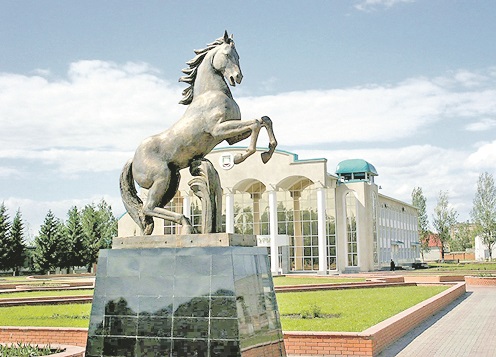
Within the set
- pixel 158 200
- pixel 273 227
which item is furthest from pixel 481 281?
pixel 158 200

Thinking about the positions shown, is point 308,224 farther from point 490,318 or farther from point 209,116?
point 209,116

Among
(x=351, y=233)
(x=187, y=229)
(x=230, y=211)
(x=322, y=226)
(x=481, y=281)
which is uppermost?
(x=230, y=211)

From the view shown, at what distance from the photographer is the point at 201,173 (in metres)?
7.41

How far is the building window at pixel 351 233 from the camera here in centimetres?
4616

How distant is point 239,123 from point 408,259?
5927 cm

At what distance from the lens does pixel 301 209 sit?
46562mm

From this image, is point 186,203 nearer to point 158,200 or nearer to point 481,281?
point 481,281

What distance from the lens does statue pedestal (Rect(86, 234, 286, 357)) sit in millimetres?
6375

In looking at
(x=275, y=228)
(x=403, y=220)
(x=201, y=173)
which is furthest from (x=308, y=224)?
(x=201, y=173)

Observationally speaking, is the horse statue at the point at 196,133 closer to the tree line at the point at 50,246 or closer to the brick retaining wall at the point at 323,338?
the brick retaining wall at the point at 323,338

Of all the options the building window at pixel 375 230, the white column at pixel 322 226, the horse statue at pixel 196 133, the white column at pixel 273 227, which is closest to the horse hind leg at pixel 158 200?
the horse statue at pixel 196 133

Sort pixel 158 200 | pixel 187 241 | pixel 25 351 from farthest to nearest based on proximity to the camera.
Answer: pixel 25 351, pixel 158 200, pixel 187 241

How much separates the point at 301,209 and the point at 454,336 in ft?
111

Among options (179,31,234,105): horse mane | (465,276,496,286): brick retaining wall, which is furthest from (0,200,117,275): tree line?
(179,31,234,105): horse mane
